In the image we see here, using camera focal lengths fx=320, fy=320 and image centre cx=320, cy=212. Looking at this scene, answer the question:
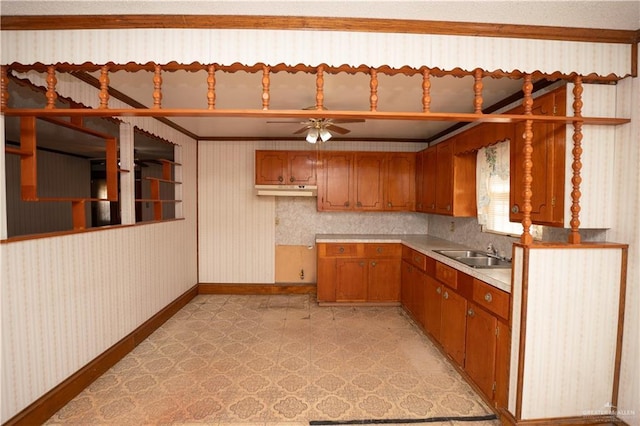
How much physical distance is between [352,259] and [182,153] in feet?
9.29

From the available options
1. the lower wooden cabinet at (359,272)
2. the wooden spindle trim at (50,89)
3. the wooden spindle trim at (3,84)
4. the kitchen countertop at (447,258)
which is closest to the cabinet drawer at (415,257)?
the kitchen countertop at (447,258)

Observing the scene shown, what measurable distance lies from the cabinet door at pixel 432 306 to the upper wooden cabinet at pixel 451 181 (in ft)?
2.90

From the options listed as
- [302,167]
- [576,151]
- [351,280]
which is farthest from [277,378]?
[302,167]

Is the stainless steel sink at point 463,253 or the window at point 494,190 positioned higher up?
the window at point 494,190

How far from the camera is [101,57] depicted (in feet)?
6.03

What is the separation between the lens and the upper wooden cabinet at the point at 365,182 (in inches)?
188

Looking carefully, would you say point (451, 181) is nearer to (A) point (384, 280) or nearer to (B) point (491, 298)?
(A) point (384, 280)

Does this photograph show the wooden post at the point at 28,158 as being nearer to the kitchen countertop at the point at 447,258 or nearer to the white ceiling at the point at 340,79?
the white ceiling at the point at 340,79

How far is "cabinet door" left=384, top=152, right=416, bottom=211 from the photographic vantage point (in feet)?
15.8

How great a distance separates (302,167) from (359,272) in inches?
68.4

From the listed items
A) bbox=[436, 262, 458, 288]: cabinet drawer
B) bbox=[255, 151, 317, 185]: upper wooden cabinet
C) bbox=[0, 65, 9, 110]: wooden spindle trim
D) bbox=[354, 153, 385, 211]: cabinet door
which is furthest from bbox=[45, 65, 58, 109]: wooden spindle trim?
bbox=[354, 153, 385, 211]: cabinet door

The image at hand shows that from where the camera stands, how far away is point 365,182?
4777 millimetres

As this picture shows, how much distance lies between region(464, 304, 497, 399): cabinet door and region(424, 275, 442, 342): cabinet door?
0.56 meters

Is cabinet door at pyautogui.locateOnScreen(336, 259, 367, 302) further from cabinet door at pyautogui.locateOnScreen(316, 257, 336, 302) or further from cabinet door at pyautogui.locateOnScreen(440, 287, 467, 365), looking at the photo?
cabinet door at pyautogui.locateOnScreen(440, 287, 467, 365)
